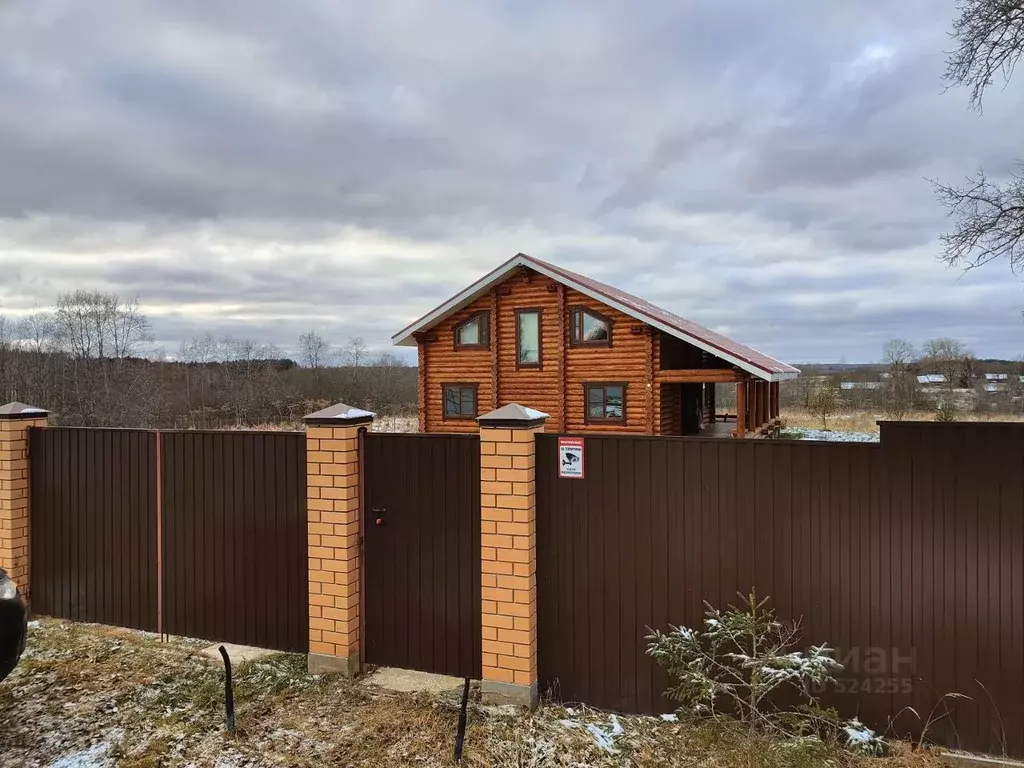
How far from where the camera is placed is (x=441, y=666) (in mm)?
4555

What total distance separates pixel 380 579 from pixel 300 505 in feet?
2.85

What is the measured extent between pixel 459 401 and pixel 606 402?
13.8ft

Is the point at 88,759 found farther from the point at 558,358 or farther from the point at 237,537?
the point at 558,358

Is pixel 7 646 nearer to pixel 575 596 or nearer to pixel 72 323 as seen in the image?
pixel 575 596

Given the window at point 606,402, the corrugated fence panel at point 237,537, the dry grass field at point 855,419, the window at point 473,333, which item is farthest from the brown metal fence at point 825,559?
the dry grass field at point 855,419

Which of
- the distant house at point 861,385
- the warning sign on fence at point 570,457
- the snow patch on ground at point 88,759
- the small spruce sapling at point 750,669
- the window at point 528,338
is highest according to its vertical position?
the window at point 528,338

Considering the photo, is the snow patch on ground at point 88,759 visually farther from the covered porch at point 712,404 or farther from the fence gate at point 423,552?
the covered porch at point 712,404

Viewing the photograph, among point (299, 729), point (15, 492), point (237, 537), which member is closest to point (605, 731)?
point (299, 729)

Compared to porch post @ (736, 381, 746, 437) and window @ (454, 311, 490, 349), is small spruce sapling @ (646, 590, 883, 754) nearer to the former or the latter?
porch post @ (736, 381, 746, 437)

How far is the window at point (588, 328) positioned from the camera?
1615 cm

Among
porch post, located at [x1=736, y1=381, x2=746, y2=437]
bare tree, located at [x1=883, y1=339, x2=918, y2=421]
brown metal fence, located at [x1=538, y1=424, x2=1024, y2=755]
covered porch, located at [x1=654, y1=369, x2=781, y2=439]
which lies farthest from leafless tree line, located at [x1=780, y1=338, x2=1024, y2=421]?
brown metal fence, located at [x1=538, y1=424, x2=1024, y2=755]

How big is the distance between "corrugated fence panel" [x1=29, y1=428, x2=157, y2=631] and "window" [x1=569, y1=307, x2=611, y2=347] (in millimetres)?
12116

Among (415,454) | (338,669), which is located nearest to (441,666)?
(338,669)

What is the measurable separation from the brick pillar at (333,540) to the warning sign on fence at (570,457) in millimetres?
1541
